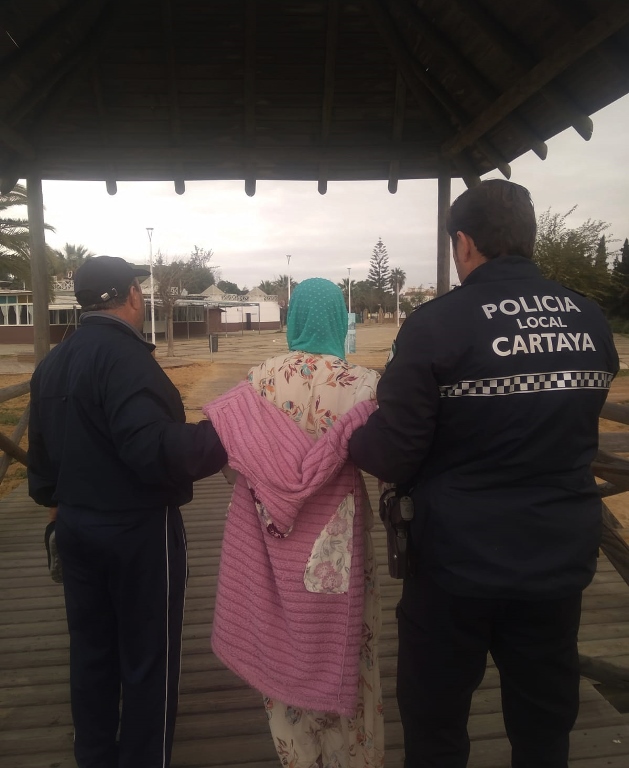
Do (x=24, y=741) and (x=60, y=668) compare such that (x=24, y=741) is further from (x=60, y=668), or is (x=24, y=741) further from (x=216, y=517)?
(x=216, y=517)

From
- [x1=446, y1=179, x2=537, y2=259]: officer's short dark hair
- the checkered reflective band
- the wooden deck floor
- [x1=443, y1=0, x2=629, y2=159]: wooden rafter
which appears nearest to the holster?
the checkered reflective band

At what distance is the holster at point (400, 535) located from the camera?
1.62 meters

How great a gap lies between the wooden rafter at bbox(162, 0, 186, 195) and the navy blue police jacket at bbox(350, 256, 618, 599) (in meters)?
4.19

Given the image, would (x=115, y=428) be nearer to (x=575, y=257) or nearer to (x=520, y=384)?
(x=520, y=384)

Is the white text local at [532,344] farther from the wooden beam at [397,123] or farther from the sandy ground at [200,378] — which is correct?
the sandy ground at [200,378]

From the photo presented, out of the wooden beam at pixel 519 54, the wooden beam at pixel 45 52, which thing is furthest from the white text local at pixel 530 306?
the wooden beam at pixel 45 52

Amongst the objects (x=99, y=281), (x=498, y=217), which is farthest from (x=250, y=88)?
(x=498, y=217)

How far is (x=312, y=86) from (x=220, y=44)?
83cm

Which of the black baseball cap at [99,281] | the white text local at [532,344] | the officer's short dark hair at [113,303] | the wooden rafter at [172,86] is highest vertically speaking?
the wooden rafter at [172,86]

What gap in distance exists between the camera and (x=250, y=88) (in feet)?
16.7

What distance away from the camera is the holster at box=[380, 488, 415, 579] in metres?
1.62

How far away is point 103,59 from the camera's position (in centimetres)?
494

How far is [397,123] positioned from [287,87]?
101cm

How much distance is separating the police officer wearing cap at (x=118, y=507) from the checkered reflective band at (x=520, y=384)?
0.74 metres
